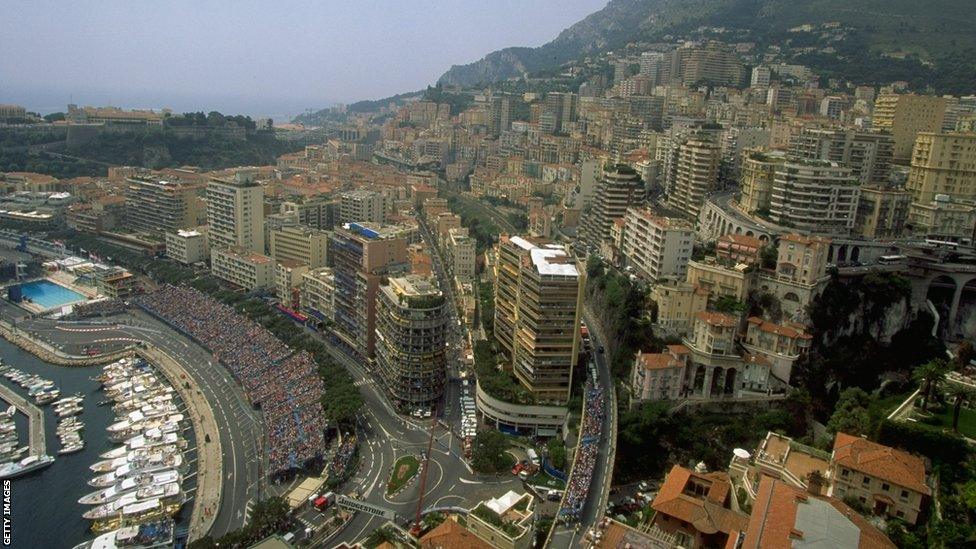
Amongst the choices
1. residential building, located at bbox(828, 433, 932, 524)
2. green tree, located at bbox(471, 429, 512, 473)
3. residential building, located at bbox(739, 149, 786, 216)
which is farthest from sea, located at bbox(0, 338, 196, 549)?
residential building, located at bbox(739, 149, 786, 216)

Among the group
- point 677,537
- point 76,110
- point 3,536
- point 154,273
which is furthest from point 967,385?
point 76,110

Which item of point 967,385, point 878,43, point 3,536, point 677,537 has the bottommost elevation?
point 3,536

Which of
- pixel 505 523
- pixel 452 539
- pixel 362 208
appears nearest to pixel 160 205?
pixel 362 208

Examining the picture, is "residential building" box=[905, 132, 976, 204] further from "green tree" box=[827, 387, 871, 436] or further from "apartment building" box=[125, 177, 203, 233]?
"apartment building" box=[125, 177, 203, 233]

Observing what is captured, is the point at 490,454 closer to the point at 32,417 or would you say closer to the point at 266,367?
the point at 266,367

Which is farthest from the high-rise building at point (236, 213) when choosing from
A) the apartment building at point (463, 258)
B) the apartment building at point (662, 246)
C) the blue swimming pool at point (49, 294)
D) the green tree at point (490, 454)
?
the green tree at point (490, 454)

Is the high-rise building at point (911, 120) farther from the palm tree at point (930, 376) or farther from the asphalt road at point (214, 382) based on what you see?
the asphalt road at point (214, 382)

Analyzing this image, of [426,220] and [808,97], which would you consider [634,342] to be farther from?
[808,97]
